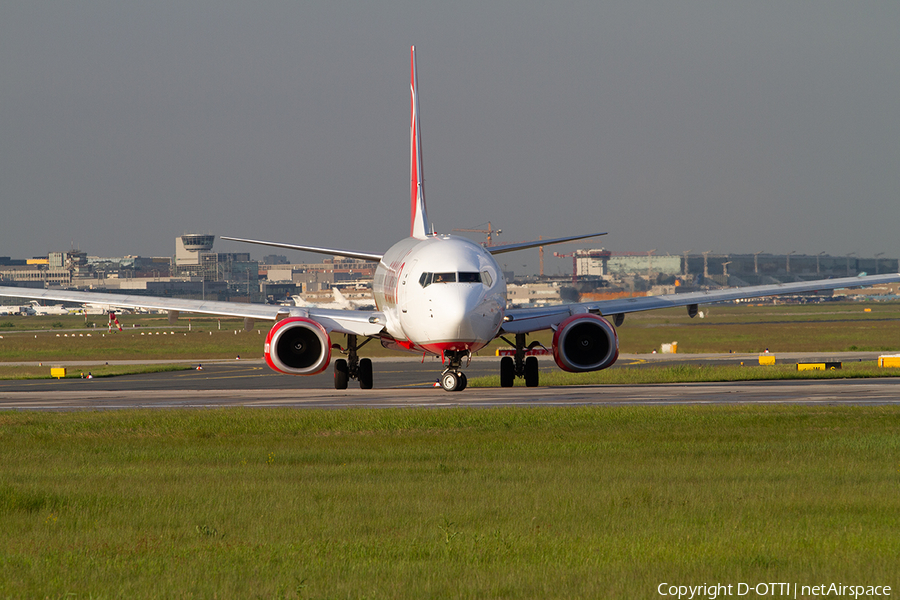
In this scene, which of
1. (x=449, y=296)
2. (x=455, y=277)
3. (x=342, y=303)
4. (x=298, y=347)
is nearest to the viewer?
(x=449, y=296)

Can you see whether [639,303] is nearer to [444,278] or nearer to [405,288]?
[405,288]

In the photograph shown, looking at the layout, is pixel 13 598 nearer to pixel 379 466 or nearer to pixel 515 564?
pixel 515 564

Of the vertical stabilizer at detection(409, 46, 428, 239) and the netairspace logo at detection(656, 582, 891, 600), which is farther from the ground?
the vertical stabilizer at detection(409, 46, 428, 239)

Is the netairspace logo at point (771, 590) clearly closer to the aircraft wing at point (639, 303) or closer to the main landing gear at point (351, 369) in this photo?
the aircraft wing at point (639, 303)

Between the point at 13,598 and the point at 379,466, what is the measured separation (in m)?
7.90

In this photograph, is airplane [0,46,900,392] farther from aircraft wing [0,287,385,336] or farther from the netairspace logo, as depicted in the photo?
the netairspace logo

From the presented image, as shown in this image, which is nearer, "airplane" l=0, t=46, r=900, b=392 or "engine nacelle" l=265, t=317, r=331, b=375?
"airplane" l=0, t=46, r=900, b=392

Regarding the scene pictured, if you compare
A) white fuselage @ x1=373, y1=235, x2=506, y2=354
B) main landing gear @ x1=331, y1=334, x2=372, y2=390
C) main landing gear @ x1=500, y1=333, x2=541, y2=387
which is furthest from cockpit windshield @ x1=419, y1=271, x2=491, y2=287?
main landing gear @ x1=331, y1=334, x2=372, y2=390

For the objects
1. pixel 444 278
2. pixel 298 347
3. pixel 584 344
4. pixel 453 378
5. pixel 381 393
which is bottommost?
pixel 381 393

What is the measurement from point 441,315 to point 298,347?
5.99 m

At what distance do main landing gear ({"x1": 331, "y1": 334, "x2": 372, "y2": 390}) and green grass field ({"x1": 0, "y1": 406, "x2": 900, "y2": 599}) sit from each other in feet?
44.9

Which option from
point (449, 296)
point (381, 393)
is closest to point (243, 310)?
point (381, 393)

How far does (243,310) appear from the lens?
37.1m

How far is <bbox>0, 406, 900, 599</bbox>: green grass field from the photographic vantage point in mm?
8391
